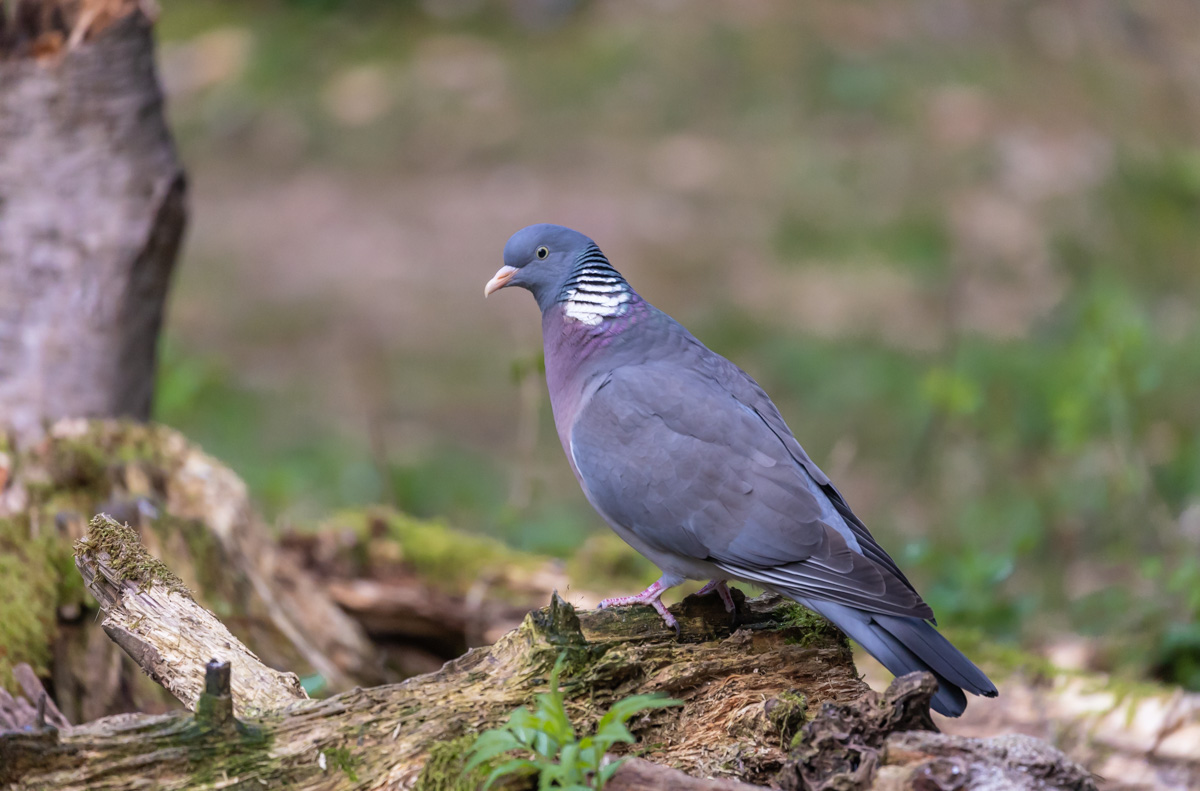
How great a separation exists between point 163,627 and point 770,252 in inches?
322

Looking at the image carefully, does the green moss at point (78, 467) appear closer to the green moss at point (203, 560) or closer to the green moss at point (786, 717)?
the green moss at point (203, 560)

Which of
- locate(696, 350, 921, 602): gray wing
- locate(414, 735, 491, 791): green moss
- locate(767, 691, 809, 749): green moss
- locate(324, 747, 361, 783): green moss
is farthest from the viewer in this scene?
locate(696, 350, 921, 602): gray wing

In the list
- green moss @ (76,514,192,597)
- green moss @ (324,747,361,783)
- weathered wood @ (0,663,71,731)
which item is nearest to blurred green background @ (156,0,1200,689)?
weathered wood @ (0,663,71,731)

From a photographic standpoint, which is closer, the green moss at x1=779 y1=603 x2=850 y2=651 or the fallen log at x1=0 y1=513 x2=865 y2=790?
the fallen log at x1=0 y1=513 x2=865 y2=790

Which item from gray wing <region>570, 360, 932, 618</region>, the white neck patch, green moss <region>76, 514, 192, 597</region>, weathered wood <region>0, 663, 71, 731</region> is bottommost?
weathered wood <region>0, 663, 71, 731</region>

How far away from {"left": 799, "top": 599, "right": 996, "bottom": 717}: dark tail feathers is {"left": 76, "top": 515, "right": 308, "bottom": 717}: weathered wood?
150 centimetres

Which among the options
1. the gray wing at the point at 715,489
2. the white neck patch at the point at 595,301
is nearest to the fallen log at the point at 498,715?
the gray wing at the point at 715,489

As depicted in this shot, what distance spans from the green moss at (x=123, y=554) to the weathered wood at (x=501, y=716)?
518 millimetres

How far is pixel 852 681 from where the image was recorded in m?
3.17

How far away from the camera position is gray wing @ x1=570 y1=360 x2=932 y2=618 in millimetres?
3156

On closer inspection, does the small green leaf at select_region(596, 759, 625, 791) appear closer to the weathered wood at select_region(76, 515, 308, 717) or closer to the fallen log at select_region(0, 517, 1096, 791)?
the fallen log at select_region(0, 517, 1096, 791)

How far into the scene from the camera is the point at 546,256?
161 inches

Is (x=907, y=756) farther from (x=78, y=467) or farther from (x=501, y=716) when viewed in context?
(x=78, y=467)

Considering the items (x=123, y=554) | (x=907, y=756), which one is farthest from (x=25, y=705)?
(x=907, y=756)
